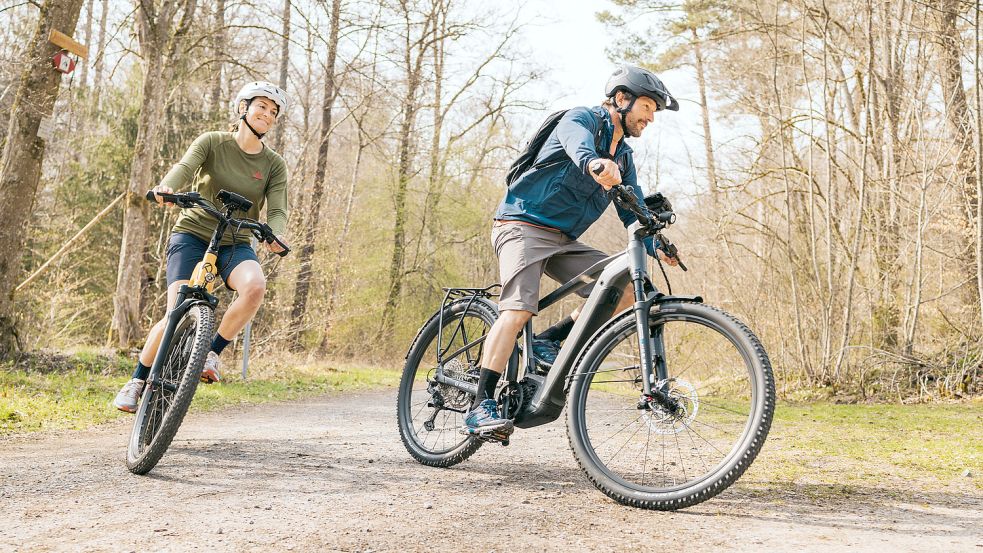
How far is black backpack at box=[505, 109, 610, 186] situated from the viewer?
384 centimetres

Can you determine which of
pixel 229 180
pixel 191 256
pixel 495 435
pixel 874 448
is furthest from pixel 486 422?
pixel 874 448

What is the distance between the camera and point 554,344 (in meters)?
4.00

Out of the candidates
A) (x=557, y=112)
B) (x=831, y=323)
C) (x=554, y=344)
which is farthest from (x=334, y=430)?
(x=831, y=323)

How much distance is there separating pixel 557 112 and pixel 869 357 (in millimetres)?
6345

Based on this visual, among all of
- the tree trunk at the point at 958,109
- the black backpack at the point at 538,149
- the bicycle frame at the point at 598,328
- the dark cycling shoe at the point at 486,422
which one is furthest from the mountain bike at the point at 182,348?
the tree trunk at the point at 958,109

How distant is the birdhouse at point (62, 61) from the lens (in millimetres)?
8531

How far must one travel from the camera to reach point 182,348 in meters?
4.24

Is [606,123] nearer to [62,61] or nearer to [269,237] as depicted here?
[269,237]

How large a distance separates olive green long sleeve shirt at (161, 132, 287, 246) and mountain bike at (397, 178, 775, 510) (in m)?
1.82

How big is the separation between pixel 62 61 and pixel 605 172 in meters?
7.36

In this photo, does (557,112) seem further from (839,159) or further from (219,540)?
(839,159)

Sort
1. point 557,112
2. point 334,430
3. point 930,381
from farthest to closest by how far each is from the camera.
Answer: point 930,381, point 334,430, point 557,112

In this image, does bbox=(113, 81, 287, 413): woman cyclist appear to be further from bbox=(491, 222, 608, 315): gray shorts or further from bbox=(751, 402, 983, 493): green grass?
bbox=(751, 402, 983, 493): green grass

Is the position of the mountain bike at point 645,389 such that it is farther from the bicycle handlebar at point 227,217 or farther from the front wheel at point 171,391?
the bicycle handlebar at point 227,217
